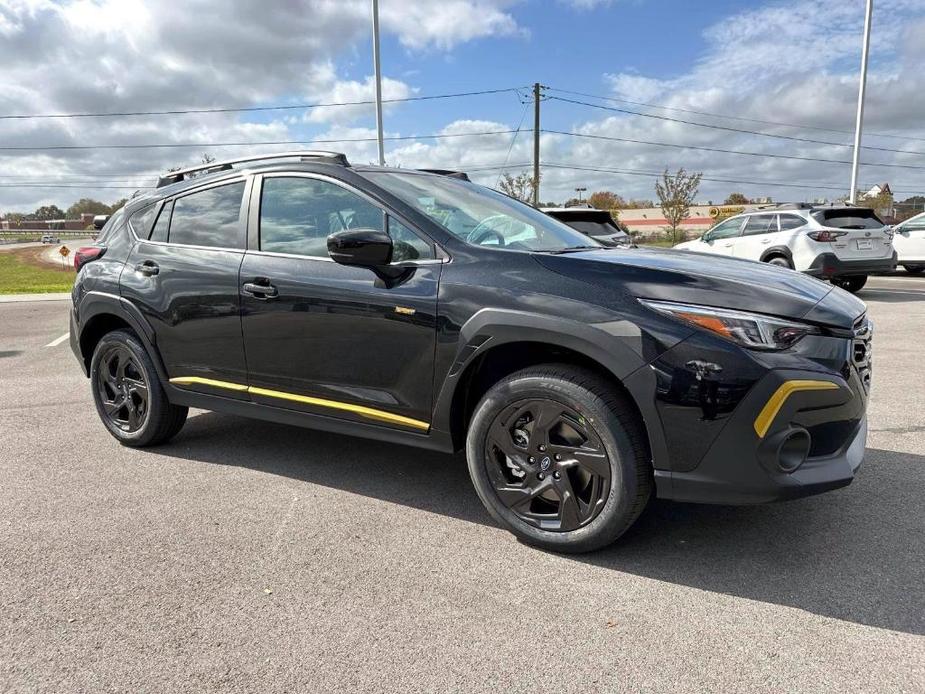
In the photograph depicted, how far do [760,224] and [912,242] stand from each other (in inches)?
206

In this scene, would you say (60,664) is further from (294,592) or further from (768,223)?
(768,223)

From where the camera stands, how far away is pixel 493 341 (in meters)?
2.94

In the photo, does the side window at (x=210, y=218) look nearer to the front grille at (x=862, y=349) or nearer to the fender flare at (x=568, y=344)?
the fender flare at (x=568, y=344)

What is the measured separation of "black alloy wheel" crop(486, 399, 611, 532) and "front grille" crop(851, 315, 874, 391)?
107 cm

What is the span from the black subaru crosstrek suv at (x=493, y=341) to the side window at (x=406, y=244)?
0.01m

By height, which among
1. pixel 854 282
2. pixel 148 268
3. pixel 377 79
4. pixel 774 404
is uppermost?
pixel 377 79

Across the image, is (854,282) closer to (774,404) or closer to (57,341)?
(774,404)

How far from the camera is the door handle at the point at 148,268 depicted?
4.13 m

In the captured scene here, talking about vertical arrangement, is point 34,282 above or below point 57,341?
below

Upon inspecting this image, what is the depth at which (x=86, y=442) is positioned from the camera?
463 centimetres

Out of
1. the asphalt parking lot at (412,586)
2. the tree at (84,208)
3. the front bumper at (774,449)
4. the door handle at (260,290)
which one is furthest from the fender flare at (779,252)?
the tree at (84,208)

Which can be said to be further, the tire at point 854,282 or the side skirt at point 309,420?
the tire at point 854,282

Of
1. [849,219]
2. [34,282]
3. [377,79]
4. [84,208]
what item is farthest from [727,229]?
[84,208]

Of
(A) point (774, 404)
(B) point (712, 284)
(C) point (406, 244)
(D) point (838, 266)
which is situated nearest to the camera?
(A) point (774, 404)
